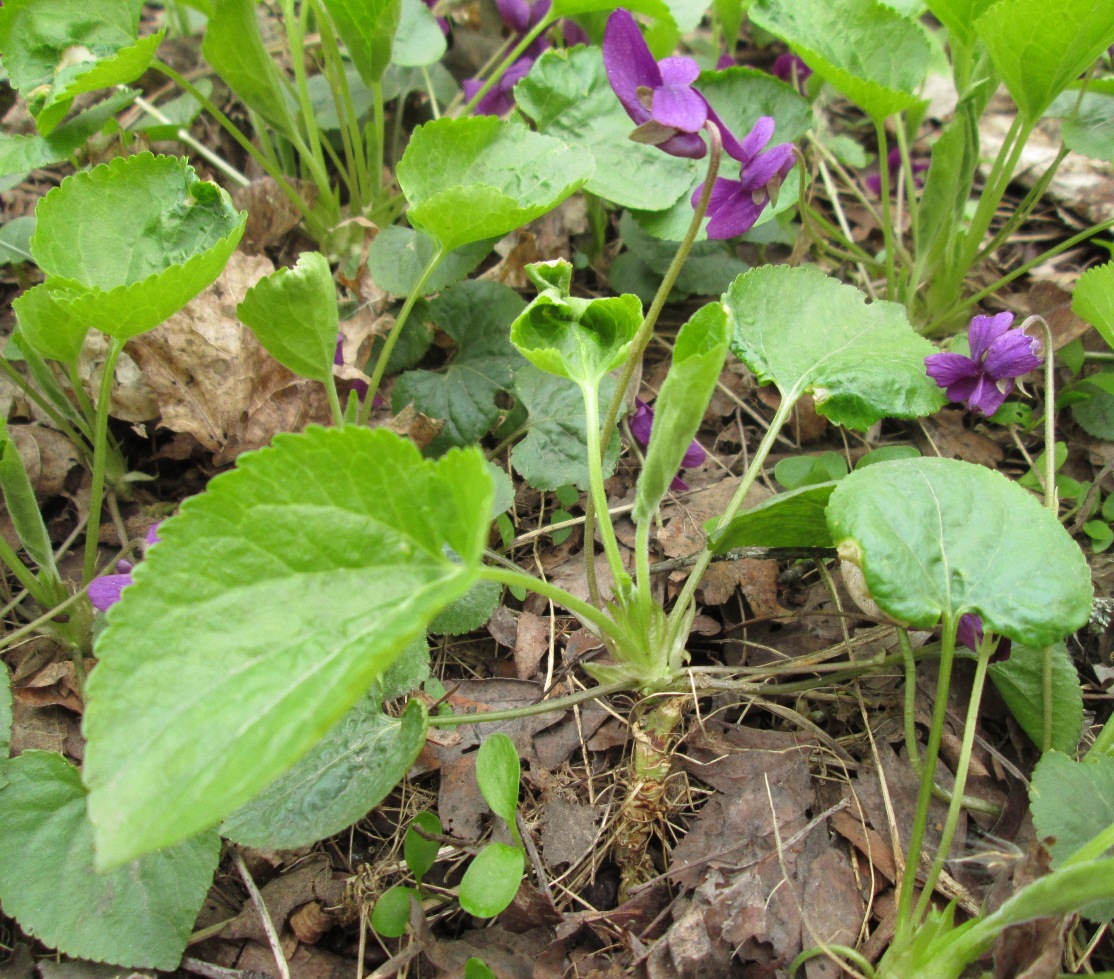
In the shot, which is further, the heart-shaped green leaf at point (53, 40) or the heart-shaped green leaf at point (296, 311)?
the heart-shaped green leaf at point (53, 40)

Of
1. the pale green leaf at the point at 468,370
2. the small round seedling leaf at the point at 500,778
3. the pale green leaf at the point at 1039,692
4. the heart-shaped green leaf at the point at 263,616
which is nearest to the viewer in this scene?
the heart-shaped green leaf at the point at 263,616

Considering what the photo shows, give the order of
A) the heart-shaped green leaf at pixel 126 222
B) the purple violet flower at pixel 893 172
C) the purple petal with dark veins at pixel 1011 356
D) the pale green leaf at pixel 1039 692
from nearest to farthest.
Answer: the pale green leaf at pixel 1039 692, the heart-shaped green leaf at pixel 126 222, the purple petal with dark veins at pixel 1011 356, the purple violet flower at pixel 893 172

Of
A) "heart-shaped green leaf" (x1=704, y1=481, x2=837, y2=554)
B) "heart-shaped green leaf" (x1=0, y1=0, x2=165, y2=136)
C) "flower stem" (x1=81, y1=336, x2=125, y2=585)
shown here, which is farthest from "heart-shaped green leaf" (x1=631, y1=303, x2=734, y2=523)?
"heart-shaped green leaf" (x1=0, y1=0, x2=165, y2=136)

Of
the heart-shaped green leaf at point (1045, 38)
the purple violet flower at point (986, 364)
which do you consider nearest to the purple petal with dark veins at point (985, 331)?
the purple violet flower at point (986, 364)

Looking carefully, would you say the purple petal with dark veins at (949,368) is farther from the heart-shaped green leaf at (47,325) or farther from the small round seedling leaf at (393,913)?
the heart-shaped green leaf at (47,325)

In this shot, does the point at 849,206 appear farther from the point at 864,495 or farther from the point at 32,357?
the point at 32,357
